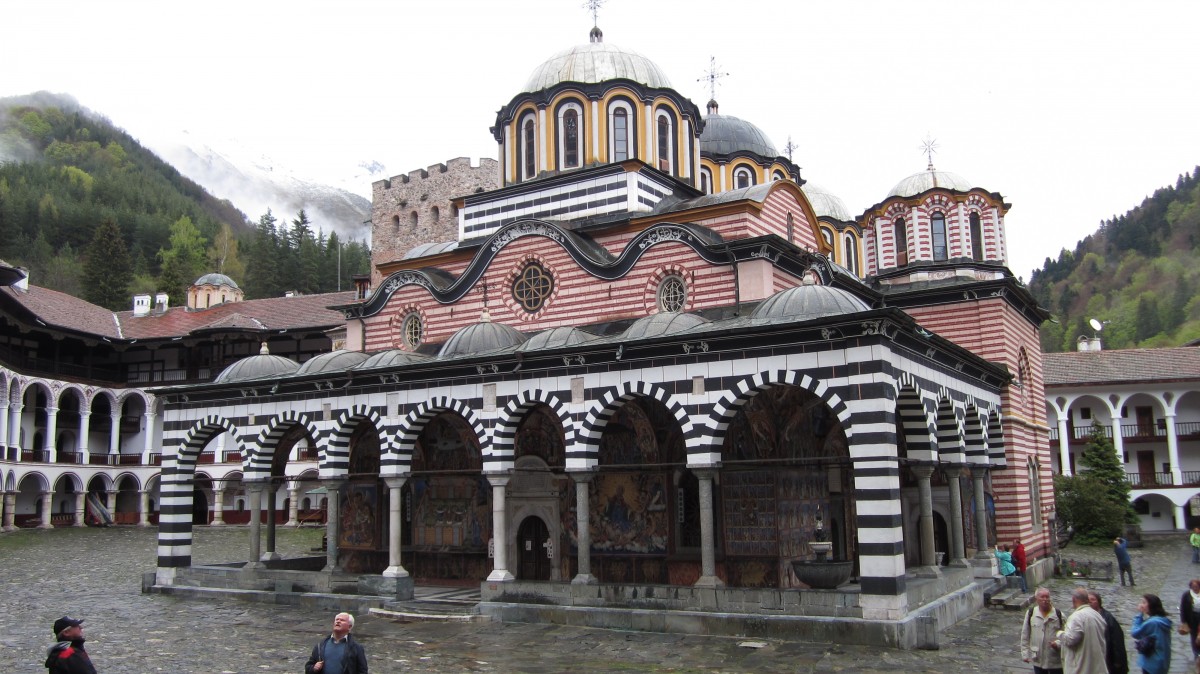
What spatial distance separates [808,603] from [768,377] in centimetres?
323

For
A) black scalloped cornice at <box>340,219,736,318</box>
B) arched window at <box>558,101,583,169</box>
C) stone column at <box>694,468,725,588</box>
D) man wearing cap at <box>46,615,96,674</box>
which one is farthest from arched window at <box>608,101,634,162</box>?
man wearing cap at <box>46,615,96,674</box>

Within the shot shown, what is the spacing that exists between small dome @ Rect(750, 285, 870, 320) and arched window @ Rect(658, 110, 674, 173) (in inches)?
320

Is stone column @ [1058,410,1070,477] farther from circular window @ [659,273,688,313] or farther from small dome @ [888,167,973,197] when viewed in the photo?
circular window @ [659,273,688,313]

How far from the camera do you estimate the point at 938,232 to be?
26.7 meters

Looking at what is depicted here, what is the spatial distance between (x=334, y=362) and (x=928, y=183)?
16.6 metres

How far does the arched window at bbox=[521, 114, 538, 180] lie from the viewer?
75.9 feet

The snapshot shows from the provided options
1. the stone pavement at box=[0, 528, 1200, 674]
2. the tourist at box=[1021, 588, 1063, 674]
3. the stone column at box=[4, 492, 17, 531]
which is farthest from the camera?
the stone column at box=[4, 492, 17, 531]

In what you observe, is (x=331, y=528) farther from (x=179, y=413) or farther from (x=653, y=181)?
(x=653, y=181)

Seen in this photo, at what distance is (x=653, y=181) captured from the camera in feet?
71.8

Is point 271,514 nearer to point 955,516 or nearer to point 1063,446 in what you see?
point 955,516

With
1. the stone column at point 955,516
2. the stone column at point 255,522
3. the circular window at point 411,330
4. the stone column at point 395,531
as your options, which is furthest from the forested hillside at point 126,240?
the stone column at point 955,516

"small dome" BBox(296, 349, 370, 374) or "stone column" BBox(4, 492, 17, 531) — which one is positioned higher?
"small dome" BBox(296, 349, 370, 374)

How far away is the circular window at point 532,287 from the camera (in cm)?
2023

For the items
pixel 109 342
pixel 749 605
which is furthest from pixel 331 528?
pixel 109 342
